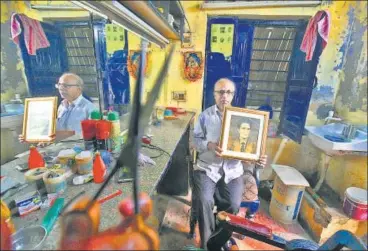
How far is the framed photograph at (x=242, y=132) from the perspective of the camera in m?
1.42

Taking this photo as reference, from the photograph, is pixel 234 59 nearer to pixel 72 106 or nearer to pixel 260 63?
pixel 260 63

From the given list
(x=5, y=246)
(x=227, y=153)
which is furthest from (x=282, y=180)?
(x=5, y=246)

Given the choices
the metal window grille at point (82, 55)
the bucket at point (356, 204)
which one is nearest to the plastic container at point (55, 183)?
the metal window grille at point (82, 55)

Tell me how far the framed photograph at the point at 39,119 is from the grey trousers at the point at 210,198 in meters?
1.16

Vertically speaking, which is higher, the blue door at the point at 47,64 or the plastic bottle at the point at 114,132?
the blue door at the point at 47,64

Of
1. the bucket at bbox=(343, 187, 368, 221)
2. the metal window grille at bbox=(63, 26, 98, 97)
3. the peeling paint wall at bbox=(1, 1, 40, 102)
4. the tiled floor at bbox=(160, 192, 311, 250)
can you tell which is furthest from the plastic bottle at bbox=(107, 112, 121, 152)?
the bucket at bbox=(343, 187, 368, 221)

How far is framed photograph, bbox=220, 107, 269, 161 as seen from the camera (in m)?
1.42

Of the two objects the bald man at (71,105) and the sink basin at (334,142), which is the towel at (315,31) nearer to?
the sink basin at (334,142)

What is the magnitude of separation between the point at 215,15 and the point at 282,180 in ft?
7.24

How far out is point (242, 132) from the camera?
1.45 meters

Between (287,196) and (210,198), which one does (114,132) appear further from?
(287,196)

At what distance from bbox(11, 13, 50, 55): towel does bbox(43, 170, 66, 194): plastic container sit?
49 cm

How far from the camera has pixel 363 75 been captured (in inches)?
84.6

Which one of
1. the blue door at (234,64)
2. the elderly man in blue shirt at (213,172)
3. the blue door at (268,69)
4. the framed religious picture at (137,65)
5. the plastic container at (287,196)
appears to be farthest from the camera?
the blue door at (234,64)
